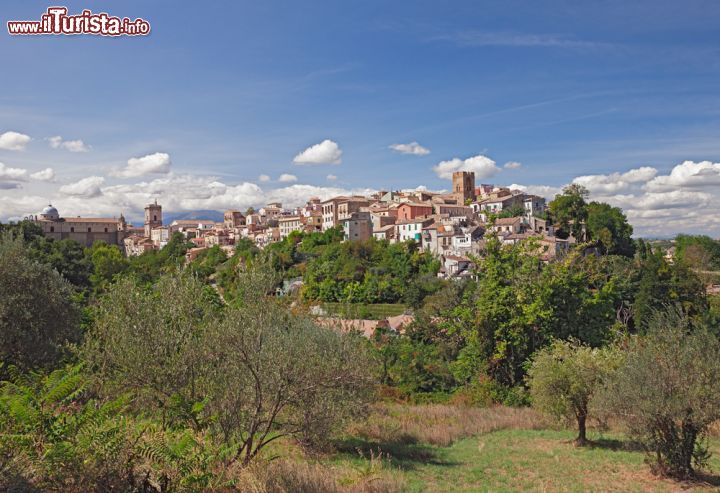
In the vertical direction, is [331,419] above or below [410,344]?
above

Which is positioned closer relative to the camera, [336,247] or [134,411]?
[134,411]

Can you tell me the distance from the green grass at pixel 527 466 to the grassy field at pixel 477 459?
2cm

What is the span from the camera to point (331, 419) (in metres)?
11.5

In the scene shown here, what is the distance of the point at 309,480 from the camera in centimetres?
930

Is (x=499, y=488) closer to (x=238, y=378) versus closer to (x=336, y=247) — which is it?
(x=238, y=378)

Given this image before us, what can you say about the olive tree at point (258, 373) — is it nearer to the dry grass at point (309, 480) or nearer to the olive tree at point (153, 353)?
the olive tree at point (153, 353)

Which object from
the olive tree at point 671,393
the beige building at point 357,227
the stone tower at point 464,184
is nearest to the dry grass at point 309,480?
the olive tree at point 671,393

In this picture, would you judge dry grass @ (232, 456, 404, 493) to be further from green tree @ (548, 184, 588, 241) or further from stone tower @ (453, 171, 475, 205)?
stone tower @ (453, 171, 475, 205)

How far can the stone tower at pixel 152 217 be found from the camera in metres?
158

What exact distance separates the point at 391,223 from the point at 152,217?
93.1 m

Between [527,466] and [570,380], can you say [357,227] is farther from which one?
[527,466]

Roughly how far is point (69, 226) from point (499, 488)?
14282cm

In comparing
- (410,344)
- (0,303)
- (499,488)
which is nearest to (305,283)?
(410,344)

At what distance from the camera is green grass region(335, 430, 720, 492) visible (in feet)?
42.5
